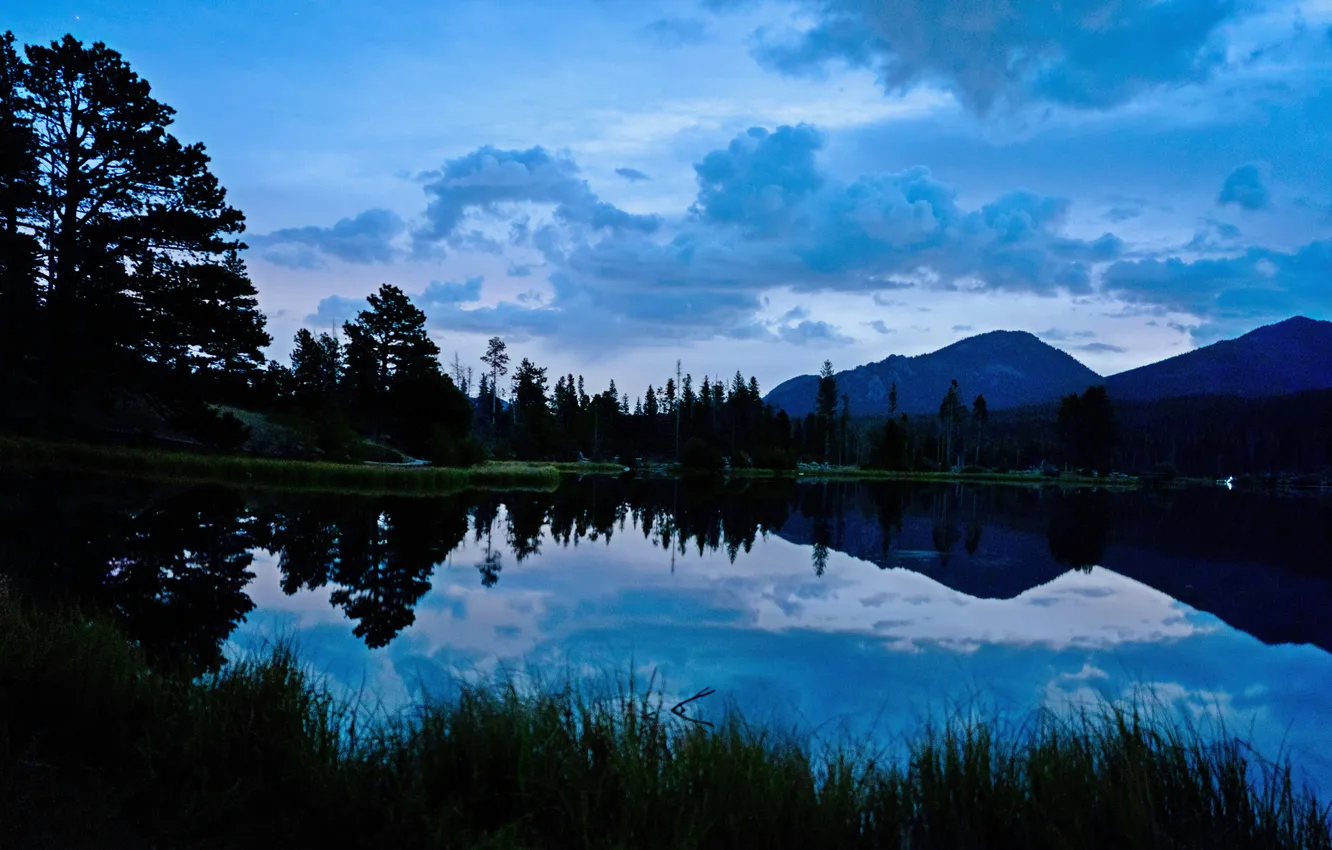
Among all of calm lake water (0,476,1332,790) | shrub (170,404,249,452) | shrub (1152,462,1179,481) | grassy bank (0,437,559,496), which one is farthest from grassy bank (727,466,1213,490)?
calm lake water (0,476,1332,790)

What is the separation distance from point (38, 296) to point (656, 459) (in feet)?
265

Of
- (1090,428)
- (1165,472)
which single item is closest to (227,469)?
(1090,428)

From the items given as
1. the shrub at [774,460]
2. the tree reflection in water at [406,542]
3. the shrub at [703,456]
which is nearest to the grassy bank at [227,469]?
the tree reflection in water at [406,542]

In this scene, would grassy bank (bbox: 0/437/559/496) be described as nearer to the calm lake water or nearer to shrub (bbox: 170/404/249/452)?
shrub (bbox: 170/404/249/452)

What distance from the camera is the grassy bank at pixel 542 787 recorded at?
3.95 meters

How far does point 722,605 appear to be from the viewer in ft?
41.6

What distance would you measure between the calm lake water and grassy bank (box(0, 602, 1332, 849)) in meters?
0.91

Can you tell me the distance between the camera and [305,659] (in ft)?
26.3

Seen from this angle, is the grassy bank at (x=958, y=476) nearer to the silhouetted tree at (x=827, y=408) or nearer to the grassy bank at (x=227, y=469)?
the silhouetted tree at (x=827, y=408)

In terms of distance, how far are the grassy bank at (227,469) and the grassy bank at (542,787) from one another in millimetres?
23456

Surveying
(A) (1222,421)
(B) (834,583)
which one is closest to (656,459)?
(B) (834,583)

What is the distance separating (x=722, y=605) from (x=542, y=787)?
8571 millimetres

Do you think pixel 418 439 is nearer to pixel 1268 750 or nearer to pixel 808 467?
pixel 1268 750

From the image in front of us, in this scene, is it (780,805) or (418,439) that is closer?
(780,805)
